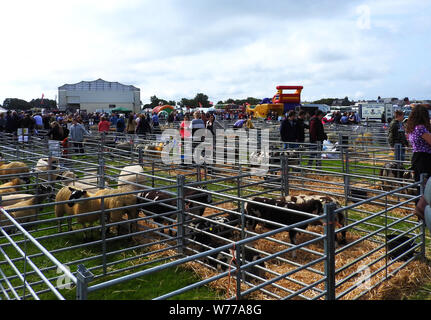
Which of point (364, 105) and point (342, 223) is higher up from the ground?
point (364, 105)

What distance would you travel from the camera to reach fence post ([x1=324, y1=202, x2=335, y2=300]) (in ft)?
12.1

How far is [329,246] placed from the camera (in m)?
3.70

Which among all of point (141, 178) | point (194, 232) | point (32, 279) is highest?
point (141, 178)

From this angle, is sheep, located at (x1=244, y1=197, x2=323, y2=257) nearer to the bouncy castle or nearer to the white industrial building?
the bouncy castle

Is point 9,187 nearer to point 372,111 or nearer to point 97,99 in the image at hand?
point 372,111

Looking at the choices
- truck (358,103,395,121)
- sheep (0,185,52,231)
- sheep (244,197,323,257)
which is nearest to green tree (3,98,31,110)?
truck (358,103,395,121)

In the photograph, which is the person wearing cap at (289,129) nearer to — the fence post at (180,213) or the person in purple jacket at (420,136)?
the person in purple jacket at (420,136)

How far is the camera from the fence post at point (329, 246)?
3.70 metres

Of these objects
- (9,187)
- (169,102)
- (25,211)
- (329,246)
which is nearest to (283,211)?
(329,246)
